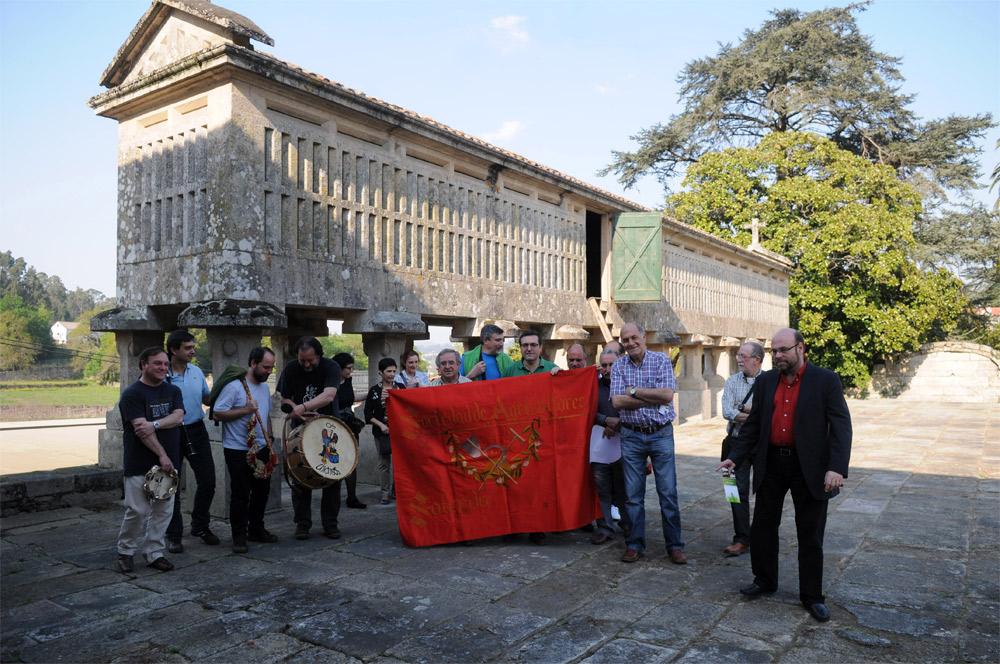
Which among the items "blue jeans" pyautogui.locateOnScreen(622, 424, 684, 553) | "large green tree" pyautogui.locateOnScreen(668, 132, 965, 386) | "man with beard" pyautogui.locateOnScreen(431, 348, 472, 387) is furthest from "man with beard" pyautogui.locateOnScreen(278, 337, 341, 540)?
"large green tree" pyautogui.locateOnScreen(668, 132, 965, 386)

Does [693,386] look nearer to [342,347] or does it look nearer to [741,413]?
[741,413]

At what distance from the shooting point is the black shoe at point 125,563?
541 cm

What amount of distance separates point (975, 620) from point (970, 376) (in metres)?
29.0

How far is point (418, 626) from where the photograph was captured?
428 cm

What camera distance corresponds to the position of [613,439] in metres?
6.42

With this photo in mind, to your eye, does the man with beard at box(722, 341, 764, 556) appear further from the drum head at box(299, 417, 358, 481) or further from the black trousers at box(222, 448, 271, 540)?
the black trousers at box(222, 448, 271, 540)

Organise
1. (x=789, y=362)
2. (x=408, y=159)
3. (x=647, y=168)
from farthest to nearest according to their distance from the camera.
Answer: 1. (x=647, y=168)
2. (x=408, y=159)
3. (x=789, y=362)

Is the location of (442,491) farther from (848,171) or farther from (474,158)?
(848,171)

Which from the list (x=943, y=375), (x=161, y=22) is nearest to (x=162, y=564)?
(x=161, y=22)

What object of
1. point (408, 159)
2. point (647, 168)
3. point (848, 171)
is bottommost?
point (408, 159)

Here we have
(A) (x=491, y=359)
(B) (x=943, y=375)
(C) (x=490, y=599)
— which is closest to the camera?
(C) (x=490, y=599)

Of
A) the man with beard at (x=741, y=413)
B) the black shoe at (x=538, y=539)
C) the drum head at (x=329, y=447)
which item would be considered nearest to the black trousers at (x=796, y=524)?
the man with beard at (x=741, y=413)

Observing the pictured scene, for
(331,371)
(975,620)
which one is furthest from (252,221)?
A: (975,620)

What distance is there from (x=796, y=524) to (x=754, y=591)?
21.6 inches
